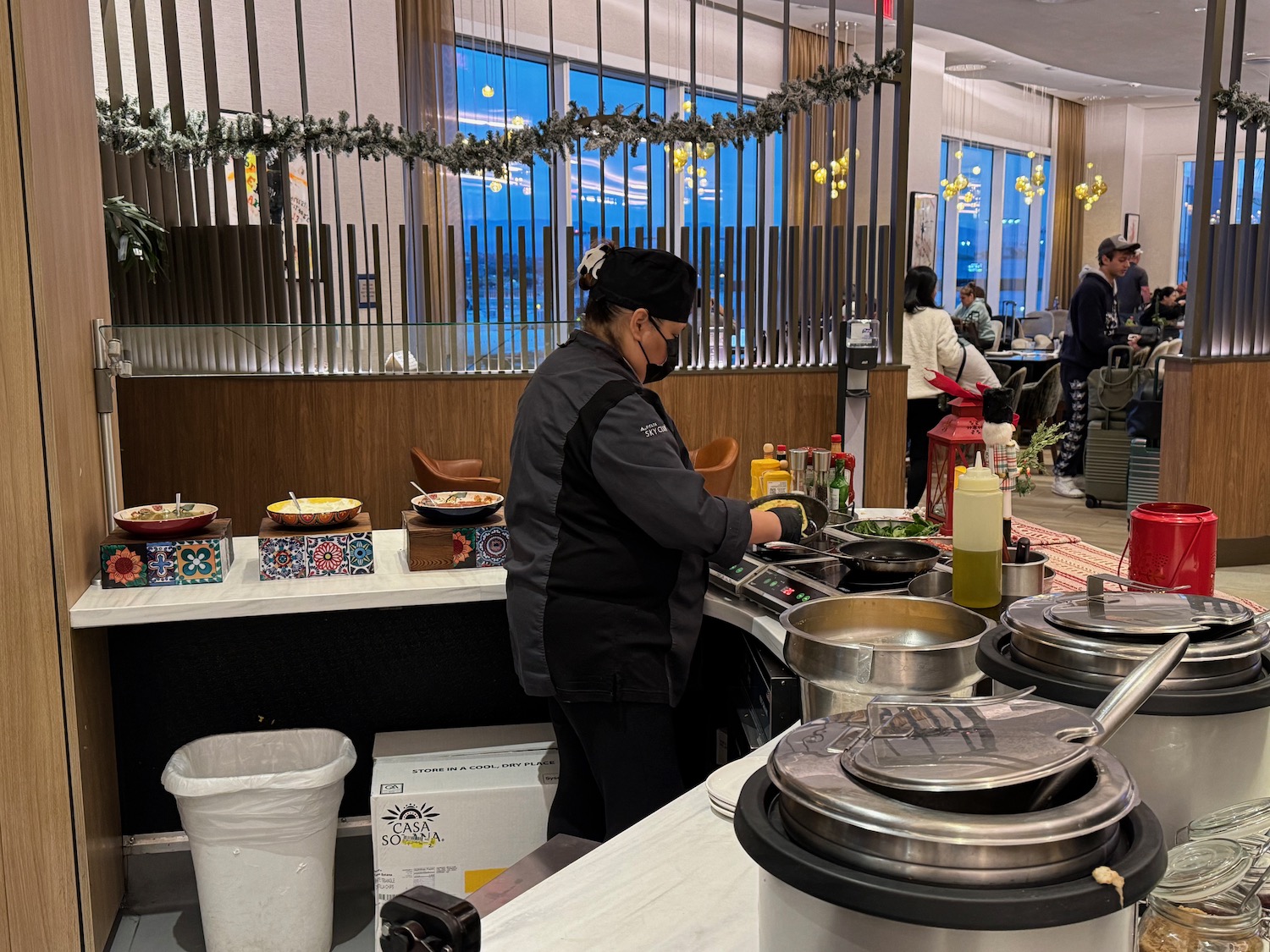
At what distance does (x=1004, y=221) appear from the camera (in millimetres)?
15570

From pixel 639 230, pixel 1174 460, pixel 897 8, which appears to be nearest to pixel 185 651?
pixel 639 230

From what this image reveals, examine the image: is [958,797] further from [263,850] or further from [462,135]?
[462,135]

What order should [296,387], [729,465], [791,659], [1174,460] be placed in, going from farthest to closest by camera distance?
[1174,460] → [296,387] → [729,465] → [791,659]

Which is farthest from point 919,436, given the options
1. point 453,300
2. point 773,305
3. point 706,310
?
point 453,300

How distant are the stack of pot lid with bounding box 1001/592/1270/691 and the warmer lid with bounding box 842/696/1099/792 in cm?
21

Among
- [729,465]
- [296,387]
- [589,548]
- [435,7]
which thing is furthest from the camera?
[435,7]

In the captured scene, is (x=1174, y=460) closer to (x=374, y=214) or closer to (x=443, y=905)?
(x=374, y=214)

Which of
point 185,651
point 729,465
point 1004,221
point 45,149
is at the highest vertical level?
point 1004,221

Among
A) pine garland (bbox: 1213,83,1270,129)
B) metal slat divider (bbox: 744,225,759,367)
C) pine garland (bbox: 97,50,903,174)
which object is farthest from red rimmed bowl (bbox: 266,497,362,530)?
pine garland (bbox: 1213,83,1270,129)

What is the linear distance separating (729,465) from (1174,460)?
317 cm

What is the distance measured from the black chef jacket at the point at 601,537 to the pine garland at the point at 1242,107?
188 inches

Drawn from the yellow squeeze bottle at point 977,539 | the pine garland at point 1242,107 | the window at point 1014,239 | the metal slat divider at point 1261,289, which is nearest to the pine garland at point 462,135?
the pine garland at point 1242,107

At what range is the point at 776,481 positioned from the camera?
2.86 m

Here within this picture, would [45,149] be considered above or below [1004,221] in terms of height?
below
